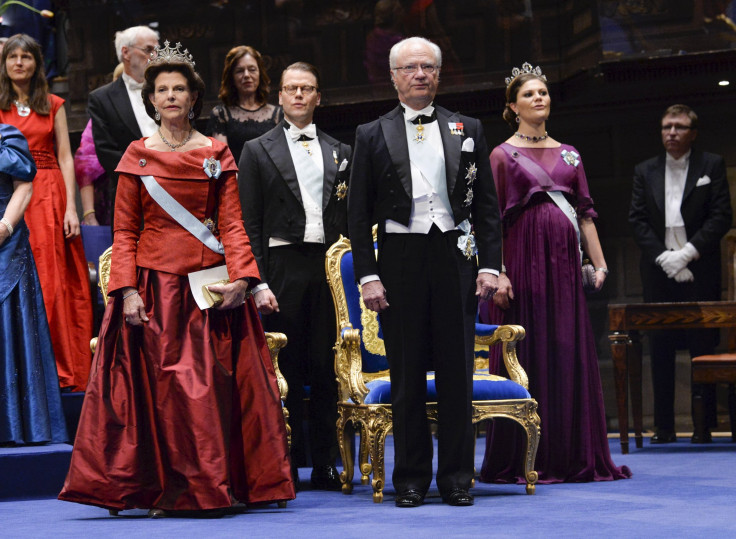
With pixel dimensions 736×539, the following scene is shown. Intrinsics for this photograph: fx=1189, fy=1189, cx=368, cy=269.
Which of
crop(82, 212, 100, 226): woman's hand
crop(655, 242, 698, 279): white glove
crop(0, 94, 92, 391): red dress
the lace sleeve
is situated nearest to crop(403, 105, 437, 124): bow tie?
the lace sleeve

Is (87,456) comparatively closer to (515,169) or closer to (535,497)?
(535,497)

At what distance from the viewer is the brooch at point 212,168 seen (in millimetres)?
3910

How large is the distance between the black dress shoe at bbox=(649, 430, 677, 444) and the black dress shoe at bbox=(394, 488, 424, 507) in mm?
2848

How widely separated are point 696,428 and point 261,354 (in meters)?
3.30

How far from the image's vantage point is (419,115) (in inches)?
159

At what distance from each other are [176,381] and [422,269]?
88 cm

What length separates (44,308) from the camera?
474 centimetres

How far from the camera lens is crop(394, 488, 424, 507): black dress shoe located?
3.85 metres

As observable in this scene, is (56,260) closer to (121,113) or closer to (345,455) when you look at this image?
(121,113)

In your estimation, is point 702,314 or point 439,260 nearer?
point 439,260

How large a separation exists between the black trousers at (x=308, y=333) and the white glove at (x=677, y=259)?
2.61 meters

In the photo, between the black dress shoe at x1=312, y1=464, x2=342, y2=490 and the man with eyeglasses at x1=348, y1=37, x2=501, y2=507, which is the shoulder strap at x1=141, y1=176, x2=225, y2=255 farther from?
the black dress shoe at x1=312, y1=464, x2=342, y2=490

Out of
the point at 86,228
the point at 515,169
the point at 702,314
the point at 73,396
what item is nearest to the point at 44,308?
the point at 73,396

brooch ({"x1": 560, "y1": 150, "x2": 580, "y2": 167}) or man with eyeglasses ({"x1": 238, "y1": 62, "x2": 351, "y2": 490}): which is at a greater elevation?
brooch ({"x1": 560, "y1": 150, "x2": 580, "y2": 167})
